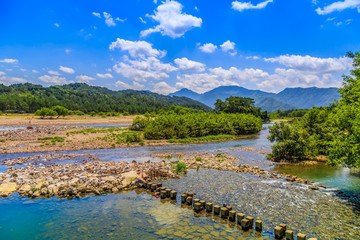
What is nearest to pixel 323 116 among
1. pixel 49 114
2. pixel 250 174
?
pixel 250 174

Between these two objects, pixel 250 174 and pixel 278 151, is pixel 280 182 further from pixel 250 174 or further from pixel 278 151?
pixel 278 151

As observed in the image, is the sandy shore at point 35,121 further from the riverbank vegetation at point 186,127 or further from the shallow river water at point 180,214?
the shallow river water at point 180,214

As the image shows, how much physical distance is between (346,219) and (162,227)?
10.6 metres

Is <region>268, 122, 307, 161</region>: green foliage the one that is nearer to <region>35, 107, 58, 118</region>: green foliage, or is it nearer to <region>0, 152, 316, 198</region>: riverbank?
<region>0, 152, 316, 198</region>: riverbank

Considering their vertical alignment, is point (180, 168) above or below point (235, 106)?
below

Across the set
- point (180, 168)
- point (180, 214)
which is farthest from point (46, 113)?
point (180, 214)

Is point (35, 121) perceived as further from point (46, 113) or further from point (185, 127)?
point (185, 127)

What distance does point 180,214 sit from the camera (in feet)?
44.7

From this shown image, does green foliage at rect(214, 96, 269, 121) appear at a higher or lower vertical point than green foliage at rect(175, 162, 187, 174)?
higher

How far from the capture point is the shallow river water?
11398 millimetres

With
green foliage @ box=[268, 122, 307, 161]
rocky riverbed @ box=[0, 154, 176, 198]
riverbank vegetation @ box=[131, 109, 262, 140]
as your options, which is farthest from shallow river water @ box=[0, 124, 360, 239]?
riverbank vegetation @ box=[131, 109, 262, 140]

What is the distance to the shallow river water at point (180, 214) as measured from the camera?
11398 millimetres

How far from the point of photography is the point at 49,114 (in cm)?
11712

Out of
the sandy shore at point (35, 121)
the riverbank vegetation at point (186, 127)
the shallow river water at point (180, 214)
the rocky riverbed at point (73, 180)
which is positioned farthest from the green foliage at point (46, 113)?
the shallow river water at point (180, 214)
